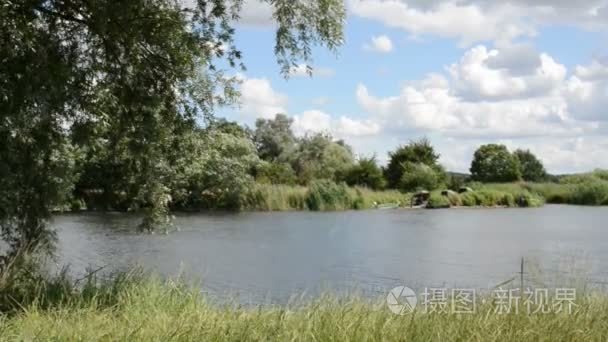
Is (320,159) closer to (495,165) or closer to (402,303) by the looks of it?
(495,165)

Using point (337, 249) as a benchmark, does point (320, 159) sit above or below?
above

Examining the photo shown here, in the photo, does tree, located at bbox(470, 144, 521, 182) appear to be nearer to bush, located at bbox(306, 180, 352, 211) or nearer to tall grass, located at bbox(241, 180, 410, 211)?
tall grass, located at bbox(241, 180, 410, 211)

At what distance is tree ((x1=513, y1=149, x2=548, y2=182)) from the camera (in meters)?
41.2

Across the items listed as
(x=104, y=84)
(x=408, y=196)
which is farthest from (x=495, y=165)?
(x=104, y=84)

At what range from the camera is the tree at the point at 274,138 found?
4069 centimetres

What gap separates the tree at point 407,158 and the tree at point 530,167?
228 inches

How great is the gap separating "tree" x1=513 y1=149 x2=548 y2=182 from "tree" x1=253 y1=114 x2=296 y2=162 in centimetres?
1171

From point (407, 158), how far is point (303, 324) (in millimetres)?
32778

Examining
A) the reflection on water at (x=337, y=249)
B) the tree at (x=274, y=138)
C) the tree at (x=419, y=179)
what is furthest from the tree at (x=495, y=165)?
the reflection on water at (x=337, y=249)

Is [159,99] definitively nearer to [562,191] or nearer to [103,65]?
[103,65]

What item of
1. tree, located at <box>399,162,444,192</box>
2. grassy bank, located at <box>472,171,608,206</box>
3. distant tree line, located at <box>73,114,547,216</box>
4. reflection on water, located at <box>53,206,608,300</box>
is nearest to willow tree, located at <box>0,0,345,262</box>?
reflection on water, located at <box>53,206,608,300</box>

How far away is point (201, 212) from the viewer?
2958 centimetres

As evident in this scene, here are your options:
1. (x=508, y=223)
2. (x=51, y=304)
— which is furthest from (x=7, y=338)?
(x=508, y=223)

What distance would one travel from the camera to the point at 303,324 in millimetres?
4801
